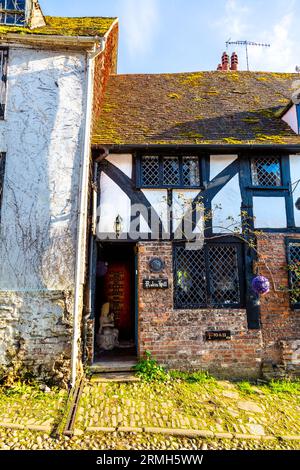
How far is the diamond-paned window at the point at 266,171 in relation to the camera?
6160 millimetres

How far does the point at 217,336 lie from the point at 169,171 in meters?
3.62

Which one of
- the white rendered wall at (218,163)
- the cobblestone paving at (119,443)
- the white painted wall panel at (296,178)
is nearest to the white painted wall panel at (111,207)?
the white rendered wall at (218,163)

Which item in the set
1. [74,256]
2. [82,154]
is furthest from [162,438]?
[82,154]

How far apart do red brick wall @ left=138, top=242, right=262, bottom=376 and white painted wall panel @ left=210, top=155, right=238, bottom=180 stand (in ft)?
8.63

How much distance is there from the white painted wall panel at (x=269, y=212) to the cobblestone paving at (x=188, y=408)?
3.25 metres

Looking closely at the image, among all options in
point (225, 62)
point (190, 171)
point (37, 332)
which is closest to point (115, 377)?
point (37, 332)

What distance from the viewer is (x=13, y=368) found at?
461 cm

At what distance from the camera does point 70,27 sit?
6391 mm

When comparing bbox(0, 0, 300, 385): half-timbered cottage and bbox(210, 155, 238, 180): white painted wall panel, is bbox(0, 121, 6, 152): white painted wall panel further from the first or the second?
bbox(210, 155, 238, 180): white painted wall panel

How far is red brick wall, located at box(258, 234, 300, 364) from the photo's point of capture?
18.3 feet

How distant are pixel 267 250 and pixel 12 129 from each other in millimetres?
5653

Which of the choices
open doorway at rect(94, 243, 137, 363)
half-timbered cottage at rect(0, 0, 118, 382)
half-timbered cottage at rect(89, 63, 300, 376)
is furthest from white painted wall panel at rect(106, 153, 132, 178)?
open doorway at rect(94, 243, 137, 363)

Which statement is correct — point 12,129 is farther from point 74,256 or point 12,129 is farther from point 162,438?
point 162,438

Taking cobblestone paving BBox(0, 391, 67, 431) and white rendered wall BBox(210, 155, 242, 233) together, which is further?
white rendered wall BBox(210, 155, 242, 233)
